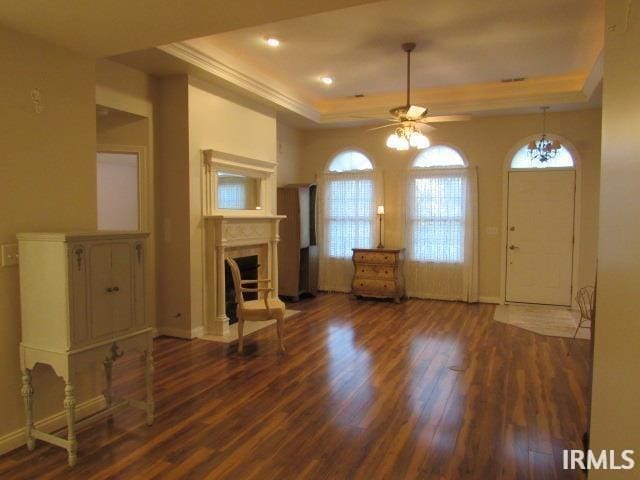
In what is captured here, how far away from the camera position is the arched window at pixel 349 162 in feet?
25.7

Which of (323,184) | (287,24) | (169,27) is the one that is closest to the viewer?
(169,27)

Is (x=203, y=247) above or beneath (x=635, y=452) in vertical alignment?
above

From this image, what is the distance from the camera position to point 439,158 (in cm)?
733

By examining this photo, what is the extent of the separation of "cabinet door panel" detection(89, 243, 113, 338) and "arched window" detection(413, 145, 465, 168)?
5.70m

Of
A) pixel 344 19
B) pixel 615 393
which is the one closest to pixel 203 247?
pixel 344 19

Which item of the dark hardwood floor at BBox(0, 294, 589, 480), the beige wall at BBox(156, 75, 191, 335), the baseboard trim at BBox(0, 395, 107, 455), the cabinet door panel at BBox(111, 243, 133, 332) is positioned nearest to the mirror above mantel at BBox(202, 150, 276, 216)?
the beige wall at BBox(156, 75, 191, 335)

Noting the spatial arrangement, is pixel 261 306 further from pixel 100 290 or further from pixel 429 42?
pixel 429 42

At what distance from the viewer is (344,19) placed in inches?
164

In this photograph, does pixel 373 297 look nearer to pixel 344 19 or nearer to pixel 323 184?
pixel 323 184

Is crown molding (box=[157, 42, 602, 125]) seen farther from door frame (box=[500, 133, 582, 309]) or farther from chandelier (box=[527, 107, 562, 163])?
door frame (box=[500, 133, 582, 309])

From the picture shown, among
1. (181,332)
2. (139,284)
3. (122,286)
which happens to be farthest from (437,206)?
(122,286)

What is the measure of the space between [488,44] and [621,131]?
11.9ft

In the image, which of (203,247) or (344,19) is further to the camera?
(203,247)

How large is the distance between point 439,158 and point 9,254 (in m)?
6.18
